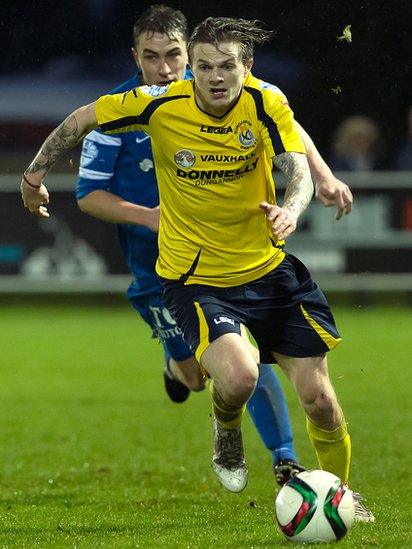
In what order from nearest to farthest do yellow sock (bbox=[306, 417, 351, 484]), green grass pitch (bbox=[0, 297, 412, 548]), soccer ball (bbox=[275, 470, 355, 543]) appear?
soccer ball (bbox=[275, 470, 355, 543]), green grass pitch (bbox=[0, 297, 412, 548]), yellow sock (bbox=[306, 417, 351, 484])

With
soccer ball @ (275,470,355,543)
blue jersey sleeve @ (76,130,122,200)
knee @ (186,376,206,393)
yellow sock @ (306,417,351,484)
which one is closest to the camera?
soccer ball @ (275,470,355,543)

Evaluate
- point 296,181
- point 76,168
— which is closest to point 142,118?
point 296,181

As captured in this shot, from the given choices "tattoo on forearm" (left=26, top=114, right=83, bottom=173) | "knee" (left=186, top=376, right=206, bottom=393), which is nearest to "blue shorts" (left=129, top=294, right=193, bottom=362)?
"knee" (left=186, top=376, right=206, bottom=393)

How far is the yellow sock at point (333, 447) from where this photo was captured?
19.0 feet

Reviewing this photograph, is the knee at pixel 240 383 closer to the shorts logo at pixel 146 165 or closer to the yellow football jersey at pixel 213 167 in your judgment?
the yellow football jersey at pixel 213 167

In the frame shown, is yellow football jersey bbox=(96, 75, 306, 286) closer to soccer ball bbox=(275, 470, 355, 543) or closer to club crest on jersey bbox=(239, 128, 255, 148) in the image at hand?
club crest on jersey bbox=(239, 128, 255, 148)

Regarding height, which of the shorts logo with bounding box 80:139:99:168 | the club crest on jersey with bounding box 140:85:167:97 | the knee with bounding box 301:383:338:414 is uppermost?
the club crest on jersey with bounding box 140:85:167:97

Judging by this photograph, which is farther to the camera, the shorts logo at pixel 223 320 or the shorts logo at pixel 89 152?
the shorts logo at pixel 89 152

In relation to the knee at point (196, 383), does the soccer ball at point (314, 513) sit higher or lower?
higher

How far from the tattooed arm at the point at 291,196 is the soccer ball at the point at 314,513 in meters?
1.01

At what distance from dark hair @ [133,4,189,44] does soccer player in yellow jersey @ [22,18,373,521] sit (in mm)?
1061

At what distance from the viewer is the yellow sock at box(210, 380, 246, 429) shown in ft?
19.2

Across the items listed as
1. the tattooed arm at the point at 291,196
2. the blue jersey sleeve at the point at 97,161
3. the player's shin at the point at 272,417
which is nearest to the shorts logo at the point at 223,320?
the tattooed arm at the point at 291,196

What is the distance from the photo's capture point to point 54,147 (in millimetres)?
5945
